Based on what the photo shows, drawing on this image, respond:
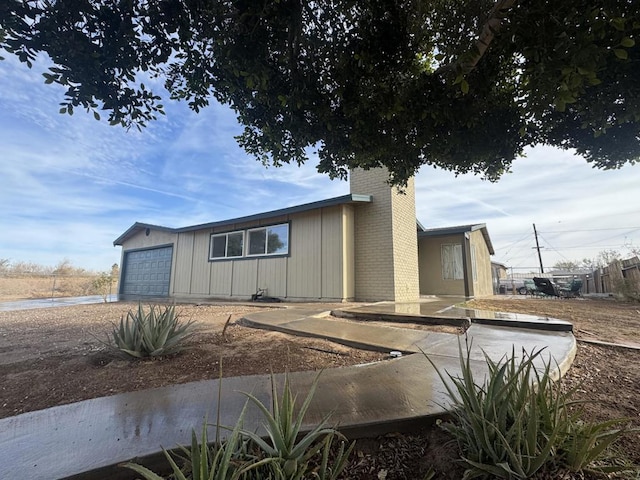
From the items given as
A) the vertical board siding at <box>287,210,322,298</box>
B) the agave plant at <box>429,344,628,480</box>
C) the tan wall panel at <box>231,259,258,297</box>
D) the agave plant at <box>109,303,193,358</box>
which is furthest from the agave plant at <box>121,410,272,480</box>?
the tan wall panel at <box>231,259,258,297</box>

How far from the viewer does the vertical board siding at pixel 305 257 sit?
30.7ft

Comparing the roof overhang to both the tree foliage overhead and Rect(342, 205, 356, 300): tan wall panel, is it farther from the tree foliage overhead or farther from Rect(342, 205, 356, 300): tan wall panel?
the tree foliage overhead

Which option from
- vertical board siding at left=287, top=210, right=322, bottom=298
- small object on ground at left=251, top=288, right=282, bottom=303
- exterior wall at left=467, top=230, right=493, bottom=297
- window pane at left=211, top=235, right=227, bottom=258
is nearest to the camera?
vertical board siding at left=287, top=210, right=322, bottom=298

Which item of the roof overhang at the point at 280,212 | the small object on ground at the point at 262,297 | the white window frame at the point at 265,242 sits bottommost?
the small object on ground at the point at 262,297

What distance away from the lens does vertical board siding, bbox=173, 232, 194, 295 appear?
13.3 m

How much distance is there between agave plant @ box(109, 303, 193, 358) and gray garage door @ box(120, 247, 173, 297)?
39.4ft

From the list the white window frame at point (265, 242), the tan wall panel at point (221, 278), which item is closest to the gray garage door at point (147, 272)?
the tan wall panel at point (221, 278)

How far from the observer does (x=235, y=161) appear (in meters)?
13.0

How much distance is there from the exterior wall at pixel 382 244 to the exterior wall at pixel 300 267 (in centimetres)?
40

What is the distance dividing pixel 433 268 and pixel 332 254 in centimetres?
621

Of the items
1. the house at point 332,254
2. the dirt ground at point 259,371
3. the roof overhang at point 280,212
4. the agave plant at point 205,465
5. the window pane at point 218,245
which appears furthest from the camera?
the window pane at point 218,245

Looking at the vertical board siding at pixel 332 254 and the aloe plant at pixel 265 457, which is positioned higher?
the vertical board siding at pixel 332 254

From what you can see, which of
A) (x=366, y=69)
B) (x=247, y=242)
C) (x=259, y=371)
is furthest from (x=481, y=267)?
(x=259, y=371)

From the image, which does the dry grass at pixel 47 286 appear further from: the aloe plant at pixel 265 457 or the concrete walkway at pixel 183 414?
the aloe plant at pixel 265 457
